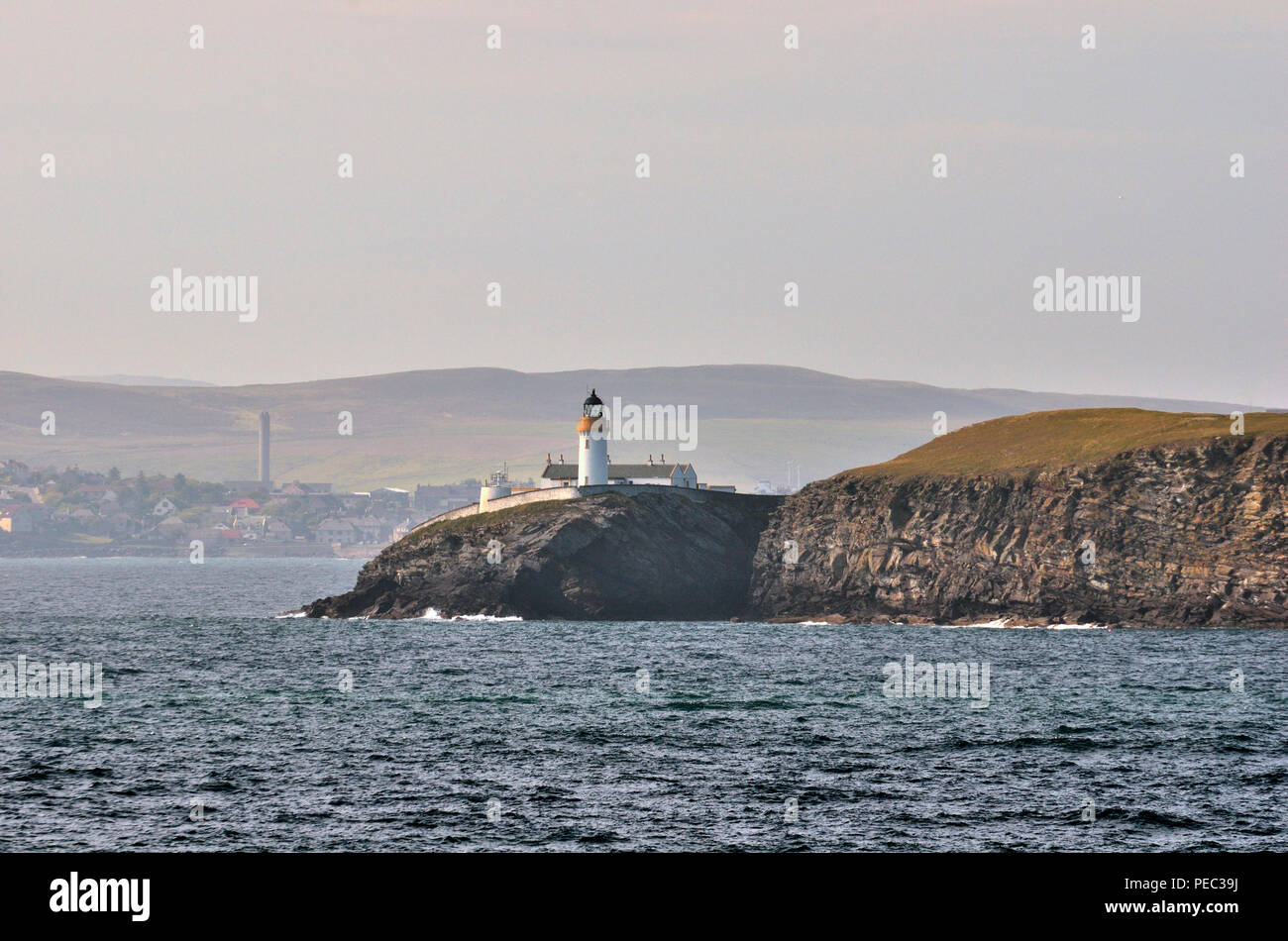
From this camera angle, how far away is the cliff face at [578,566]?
12794cm

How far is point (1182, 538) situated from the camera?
11125cm

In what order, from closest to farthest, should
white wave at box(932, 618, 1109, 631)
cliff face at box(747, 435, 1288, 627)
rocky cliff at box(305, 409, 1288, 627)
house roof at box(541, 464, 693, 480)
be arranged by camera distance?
cliff face at box(747, 435, 1288, 627), rocky cliff at box(305, 409, 1288, 627), white wave at box(932, 618, 1109, 631), house roof at box(541, 464, 693, 480)

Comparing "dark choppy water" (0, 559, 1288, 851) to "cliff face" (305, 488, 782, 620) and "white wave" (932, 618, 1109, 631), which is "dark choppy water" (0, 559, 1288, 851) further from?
"cliff face" (305, 488, 782, 620)

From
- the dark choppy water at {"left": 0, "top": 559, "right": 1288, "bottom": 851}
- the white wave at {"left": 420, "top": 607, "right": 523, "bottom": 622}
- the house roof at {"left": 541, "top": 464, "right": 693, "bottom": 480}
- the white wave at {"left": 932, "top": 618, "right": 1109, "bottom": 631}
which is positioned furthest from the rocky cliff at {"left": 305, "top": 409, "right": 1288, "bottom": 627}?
the dark choppy water at {"left": 0, "top": 559, "right": 1288, "bottom": 851}

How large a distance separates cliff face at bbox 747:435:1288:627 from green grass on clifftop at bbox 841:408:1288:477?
2.79 metres

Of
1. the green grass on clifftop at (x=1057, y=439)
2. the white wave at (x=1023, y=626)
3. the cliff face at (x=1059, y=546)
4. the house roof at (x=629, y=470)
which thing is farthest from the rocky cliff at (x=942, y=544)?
the house roof at (x=629, y=470)

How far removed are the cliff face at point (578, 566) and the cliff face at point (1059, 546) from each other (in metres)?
5.70

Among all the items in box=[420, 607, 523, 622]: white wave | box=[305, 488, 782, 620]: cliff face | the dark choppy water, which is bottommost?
the dark choppy water

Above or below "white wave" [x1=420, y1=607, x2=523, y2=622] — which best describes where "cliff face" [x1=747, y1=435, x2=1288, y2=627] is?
above

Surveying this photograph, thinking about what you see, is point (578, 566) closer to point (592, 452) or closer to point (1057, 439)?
point (592, 452)

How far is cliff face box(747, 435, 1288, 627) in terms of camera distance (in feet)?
359

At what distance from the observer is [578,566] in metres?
129

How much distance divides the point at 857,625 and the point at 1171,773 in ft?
246
